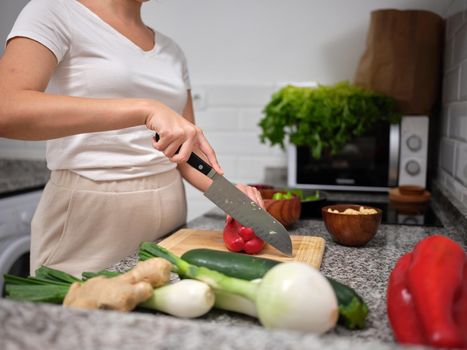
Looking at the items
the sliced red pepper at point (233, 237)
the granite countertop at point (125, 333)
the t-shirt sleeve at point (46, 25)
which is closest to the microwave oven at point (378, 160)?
the sliced red pepper at point (233, 237)

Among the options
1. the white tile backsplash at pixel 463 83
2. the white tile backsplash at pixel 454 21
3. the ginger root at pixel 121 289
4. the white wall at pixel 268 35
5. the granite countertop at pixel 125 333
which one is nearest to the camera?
the granite countertop at pixel 125 333

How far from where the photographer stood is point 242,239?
936mm

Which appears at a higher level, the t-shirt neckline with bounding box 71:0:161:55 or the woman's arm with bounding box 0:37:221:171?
the t-shirt neckline with bounding box 71:0:161:55

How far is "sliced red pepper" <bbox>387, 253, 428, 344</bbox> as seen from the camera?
20.6 inches

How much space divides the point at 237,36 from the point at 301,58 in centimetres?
29

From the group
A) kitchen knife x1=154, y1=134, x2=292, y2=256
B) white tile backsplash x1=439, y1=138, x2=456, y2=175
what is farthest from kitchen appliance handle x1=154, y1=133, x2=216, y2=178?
white tile backsplash x1=439, y1=138, x2=456, y2=175

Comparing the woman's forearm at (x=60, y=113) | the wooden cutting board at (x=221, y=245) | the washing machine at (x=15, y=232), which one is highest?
the woman's forearm at (x=60, y=113)

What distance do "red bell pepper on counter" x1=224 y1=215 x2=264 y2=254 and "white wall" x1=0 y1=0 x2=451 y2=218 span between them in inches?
45.7

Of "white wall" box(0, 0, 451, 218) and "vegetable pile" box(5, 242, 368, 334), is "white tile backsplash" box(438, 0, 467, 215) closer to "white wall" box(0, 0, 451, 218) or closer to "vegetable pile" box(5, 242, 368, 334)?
"white wall" box(0, 0, 451, 218)

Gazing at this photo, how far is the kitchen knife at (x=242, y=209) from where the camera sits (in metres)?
0.90

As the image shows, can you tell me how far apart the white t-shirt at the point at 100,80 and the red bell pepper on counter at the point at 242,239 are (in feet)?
0.99

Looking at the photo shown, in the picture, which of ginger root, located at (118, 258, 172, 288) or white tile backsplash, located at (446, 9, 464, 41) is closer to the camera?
ginger root, located at (118, 258, 172, 288)

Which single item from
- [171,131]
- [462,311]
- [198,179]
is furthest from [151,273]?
[198,179]

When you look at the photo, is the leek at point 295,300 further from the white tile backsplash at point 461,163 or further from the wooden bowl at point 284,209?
the white tile backsplash at point 461,163
